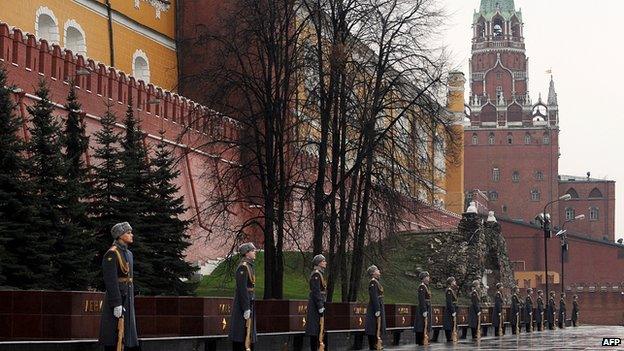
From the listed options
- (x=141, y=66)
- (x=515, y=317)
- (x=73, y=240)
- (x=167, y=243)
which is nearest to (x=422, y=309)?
(x=167, y=243)

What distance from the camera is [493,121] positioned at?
133375 millimetres

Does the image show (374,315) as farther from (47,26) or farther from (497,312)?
(47,26)

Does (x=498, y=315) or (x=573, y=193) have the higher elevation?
(x=573, y=193)

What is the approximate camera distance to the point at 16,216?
21.8 m

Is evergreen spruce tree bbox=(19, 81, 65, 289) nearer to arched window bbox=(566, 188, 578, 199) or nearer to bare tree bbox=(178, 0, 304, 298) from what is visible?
bare tree bbox=(178, 0, 304, 298)

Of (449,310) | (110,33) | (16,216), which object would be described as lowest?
(449,310)

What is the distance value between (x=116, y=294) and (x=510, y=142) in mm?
120597

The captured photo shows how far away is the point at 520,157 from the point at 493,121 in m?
5.83

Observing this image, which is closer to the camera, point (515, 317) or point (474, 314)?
point (474, 314)

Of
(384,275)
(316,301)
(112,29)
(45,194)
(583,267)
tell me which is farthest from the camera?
(583,267)

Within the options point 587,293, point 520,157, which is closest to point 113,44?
point 587,293

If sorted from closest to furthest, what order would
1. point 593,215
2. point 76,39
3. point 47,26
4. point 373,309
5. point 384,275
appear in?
point 373,309, point 47,26, point 76,39, point 384,275, point 593,215

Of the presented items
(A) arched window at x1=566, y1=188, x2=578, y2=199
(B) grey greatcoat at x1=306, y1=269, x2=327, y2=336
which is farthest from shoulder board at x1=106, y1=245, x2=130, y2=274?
(A) arched window at x1=566, y1=188, x2=578, y2=199

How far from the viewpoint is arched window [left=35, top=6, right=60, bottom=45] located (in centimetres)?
3747
